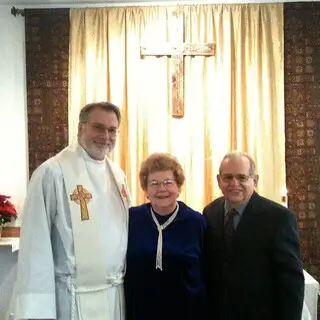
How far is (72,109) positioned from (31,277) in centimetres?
230

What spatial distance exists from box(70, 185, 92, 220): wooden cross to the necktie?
72 cm

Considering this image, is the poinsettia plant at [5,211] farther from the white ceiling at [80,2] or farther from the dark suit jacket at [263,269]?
the dark suit jacket at [263,269]

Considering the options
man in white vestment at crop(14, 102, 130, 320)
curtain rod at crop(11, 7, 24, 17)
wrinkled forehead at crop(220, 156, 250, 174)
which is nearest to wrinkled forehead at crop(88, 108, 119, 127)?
man in white vestment at crop(14, 102, 130, 320)

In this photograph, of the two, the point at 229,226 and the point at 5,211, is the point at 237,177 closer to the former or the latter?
the point at 229,226

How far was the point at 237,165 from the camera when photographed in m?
2.17

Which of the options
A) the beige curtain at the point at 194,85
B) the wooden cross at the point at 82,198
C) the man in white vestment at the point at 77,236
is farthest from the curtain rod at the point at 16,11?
the wooden cross at the point at 82,198

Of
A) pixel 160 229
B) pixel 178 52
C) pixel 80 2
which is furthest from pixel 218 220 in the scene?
pixel 80 2

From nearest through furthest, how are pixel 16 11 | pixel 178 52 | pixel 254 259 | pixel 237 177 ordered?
pixel 254 259, pixel 237 177, pixel 178 52, pixel 16 11

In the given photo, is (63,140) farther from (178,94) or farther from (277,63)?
(277,63)

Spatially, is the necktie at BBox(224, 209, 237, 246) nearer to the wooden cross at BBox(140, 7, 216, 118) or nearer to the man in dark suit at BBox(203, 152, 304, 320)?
the man in dark suit at BBox(203, 152, 304, 320)

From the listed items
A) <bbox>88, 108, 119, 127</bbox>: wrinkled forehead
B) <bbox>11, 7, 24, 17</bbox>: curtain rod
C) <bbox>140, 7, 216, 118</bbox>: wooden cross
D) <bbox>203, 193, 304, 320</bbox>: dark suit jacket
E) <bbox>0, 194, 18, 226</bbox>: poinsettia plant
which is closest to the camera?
<bbox>203, 193, 304, 320</bbox>: dark suit jacket

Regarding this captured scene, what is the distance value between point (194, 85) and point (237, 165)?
2051mm

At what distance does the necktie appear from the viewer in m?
2.15

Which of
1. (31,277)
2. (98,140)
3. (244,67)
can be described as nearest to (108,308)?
(31,277)
